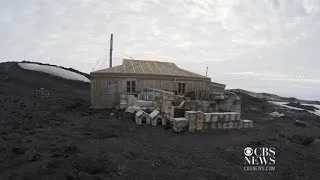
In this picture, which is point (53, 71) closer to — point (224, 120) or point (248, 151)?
point (224, 120)

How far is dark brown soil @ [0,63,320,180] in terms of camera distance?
9078 mm

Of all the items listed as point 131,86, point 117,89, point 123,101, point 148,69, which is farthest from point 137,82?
point 123,101

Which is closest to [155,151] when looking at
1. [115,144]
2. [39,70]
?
[115,144]

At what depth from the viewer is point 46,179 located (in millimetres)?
8180

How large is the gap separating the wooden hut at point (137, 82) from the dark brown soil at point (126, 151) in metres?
3.10

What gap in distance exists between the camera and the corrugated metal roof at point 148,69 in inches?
882

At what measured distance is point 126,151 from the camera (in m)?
11.1

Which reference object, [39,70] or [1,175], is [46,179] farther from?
[39,70]

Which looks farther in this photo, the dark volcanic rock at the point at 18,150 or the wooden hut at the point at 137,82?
the wooden hut at the point at 137,82

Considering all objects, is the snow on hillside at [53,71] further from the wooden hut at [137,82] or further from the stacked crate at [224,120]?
the stacked crate at [224,120]

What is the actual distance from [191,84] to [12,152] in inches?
610

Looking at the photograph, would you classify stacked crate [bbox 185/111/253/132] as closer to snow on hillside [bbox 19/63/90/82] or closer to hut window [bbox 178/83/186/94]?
hut window [bbox 178/83/186/94]

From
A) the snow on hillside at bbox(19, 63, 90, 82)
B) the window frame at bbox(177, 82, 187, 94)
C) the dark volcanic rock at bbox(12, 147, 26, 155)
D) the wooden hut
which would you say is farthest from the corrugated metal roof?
the snow on hillside at bbox(19, 63, 90, 82)

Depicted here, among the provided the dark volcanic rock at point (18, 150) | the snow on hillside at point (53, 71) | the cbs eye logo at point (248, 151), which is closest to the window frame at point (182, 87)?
the cbs eye logo at point (248, 151)
